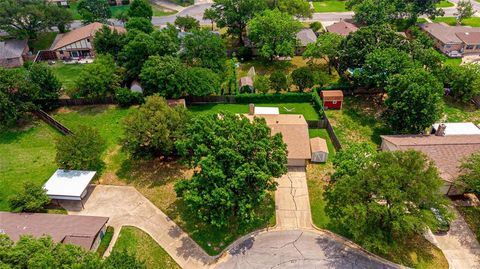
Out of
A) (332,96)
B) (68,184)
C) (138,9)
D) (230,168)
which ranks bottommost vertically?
(68,184)

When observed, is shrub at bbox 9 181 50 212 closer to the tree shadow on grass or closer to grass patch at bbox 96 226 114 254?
grass patch at bbox 96 226 114 254

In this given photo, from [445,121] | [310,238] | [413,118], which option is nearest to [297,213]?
[310,238]

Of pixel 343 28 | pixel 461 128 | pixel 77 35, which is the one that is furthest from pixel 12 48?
pixel 461 128

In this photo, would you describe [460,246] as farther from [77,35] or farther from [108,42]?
[77,35]

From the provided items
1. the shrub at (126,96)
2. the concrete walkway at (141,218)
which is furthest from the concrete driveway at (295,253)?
the shrub at (126,96)

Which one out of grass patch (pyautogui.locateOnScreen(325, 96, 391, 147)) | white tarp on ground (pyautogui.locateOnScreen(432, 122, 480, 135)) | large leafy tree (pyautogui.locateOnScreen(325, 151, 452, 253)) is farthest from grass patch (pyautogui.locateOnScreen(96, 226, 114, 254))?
white tarp on ground (pyautogui.locateOnScreen(432, 122, 480, 135))

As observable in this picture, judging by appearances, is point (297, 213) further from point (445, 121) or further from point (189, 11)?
point (189, 11)

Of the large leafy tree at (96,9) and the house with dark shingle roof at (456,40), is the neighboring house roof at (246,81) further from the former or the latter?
the house with dark shingle roof at (456,40)
